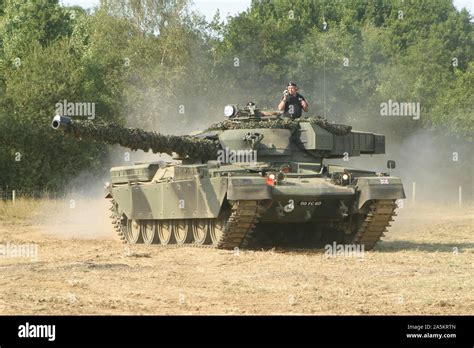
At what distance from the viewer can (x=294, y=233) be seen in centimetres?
2036

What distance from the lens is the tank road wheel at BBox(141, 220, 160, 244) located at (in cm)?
2070

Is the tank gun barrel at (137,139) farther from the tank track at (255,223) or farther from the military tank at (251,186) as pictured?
the tank track at (255,223)

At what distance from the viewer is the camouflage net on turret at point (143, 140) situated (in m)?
17.0

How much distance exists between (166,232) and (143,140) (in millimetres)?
2724

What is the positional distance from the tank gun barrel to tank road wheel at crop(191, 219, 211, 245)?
127 centimetres

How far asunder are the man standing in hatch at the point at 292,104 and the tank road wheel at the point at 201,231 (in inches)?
118

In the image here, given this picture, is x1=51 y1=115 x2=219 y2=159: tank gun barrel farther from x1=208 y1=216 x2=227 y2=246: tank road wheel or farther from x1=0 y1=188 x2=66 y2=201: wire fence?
x1=0 y1=188 x2=66 y2=201: wire fence

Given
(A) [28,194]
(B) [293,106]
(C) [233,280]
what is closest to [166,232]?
(B) [293,106]

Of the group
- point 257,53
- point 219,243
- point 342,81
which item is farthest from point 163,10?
point 219,243

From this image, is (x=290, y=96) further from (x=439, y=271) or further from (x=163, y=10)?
(x=163, y=10)

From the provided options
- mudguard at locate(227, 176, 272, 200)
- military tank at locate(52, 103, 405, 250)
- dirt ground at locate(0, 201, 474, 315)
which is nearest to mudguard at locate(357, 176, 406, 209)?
military tank at locate(52, 103, 405, 250)

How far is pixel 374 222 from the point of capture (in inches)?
713

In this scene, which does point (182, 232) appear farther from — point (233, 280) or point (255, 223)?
point (233, 280)

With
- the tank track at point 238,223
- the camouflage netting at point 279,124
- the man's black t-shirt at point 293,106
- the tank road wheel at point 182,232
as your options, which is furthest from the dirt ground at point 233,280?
the man's black t-shirt at point 293,106
